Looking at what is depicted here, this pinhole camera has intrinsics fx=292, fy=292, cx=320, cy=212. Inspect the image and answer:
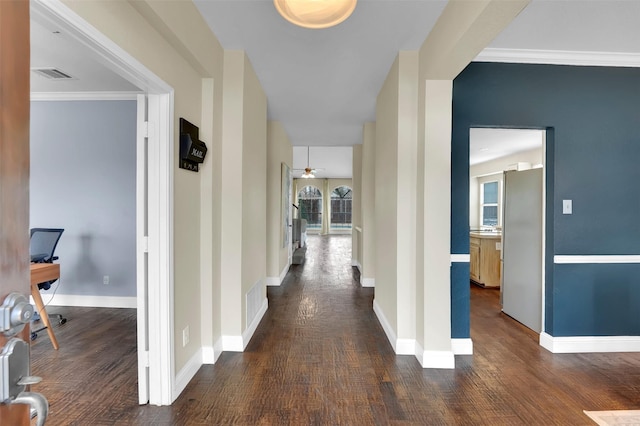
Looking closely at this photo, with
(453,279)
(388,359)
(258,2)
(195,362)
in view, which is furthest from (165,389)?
(258,2)

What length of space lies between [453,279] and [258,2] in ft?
8.78

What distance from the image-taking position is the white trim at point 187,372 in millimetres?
2025

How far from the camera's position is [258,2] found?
6.52 ft

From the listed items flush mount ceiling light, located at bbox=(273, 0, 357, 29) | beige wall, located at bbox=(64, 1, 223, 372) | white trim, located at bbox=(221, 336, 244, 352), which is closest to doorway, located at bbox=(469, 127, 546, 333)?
flush mount ceiling light, located at bbox=(273, 0, 357, 29)

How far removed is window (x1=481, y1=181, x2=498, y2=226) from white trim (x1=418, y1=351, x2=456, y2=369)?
6.34 metres

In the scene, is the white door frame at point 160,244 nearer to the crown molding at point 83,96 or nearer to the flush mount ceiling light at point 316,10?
the flush mount ceiling light at point 316,10

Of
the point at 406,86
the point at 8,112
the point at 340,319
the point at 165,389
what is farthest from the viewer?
the point at 340,319

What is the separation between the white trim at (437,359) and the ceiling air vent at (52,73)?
4.52 metres

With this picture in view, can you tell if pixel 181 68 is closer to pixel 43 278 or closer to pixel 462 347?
pixel 43 278

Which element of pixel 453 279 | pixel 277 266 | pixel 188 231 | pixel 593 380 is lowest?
pixel 593 380

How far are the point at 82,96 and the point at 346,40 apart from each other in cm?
348

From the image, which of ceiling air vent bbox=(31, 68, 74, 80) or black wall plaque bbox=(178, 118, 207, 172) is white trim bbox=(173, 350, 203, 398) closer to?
black wall plaque bbox=(178, 118, 207, 172)

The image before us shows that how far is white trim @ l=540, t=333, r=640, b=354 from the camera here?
8.77 ft

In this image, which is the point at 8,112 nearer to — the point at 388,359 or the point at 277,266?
the point at 388,359
